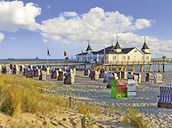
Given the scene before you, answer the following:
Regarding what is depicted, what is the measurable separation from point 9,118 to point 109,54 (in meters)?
57.0

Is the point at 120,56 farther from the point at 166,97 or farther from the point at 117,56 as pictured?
the point at 166,97

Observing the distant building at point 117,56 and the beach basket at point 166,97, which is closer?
the beach basket at point 166,97

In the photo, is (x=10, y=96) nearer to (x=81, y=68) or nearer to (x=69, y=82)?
(x=69, y=82)

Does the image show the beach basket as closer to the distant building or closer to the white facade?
the distant building

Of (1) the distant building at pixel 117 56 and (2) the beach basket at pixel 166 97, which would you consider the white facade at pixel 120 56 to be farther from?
(2) the beach basket at pixel 166 97

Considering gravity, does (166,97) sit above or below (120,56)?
below

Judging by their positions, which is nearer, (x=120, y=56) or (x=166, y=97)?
(x=166, y=97)

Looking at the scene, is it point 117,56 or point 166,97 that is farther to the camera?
point 117,56

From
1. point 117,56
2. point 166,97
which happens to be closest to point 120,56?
point 117,56

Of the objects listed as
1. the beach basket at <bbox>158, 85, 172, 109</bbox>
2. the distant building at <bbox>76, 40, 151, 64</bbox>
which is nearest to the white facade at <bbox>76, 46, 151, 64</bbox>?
the distant building at <bbox>76, 40, 151, 64</bbox>

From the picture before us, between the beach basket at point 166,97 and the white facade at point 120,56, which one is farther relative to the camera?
the white facade at point 120,56

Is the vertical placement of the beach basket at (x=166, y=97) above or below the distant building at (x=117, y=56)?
below

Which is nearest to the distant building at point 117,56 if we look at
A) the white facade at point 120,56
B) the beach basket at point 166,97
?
the white facade at point 120,56

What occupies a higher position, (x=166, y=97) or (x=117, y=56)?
(x=117, y=56)
